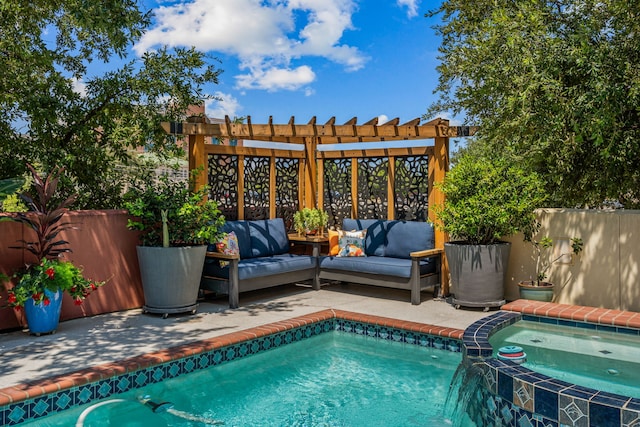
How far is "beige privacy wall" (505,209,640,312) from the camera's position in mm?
6207

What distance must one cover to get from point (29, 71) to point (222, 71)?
2.50 meters

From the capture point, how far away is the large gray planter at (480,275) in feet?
21.5

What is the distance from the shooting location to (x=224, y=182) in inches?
315

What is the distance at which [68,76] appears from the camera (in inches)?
312

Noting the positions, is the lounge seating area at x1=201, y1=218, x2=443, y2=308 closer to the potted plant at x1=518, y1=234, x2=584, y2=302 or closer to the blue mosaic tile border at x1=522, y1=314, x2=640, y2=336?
the potted plant at x1=518, y1=234, x2=584, y2=302

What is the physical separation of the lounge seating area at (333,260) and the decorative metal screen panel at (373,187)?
343mm

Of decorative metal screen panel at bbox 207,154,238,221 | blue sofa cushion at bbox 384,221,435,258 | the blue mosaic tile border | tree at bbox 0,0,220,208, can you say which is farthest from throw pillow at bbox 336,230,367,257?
the blue mosaic tile border

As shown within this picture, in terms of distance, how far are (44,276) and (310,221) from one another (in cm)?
409

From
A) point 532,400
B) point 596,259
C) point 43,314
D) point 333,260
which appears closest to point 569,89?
point 596,259

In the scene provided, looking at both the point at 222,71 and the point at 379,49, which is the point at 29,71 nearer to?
the point at 222,71

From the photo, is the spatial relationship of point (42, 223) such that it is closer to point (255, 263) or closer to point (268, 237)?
point (255, 263)

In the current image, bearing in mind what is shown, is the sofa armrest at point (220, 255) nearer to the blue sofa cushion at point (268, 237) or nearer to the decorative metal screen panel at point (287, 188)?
the blue sofa cushion at point (268, 237)

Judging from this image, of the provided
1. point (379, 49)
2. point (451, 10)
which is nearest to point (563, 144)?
point (451, 10)

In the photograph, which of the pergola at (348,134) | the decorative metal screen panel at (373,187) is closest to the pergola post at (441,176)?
the pergola at (348,134)
